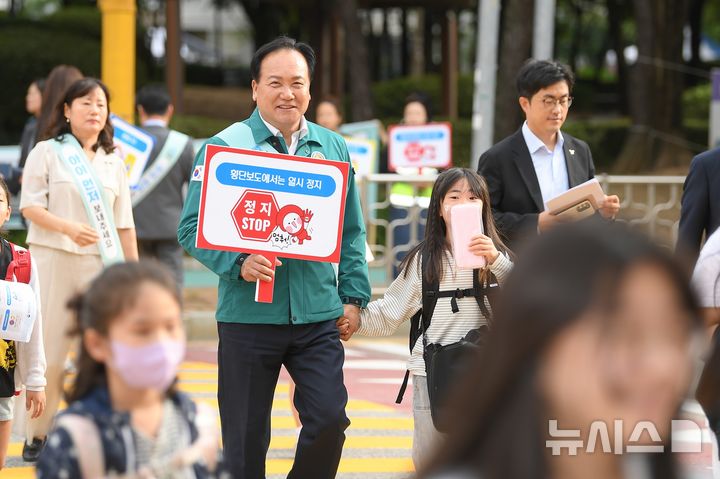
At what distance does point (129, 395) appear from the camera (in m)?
3.14

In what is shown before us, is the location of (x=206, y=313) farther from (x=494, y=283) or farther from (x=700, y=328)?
(x=700, y=328)

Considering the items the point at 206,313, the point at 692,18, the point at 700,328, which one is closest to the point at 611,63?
the point at 692,18

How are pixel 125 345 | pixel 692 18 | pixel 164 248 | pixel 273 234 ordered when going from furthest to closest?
pixel 692 18
pixel 164 248
pixel 273 234
pixel 125 345

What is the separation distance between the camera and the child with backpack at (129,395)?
119 inches

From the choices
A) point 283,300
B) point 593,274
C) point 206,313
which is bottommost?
point 206,313

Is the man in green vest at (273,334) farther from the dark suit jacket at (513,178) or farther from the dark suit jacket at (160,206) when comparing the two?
the dark suit jacket at (160,206)

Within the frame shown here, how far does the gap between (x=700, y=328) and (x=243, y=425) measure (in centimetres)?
352

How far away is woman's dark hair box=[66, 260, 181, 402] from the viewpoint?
3082mm

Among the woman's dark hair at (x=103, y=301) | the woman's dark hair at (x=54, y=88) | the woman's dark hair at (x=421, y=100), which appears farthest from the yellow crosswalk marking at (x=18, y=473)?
the woman's dark hair at (x=421, y=100)

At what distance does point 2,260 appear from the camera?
6.04 meters

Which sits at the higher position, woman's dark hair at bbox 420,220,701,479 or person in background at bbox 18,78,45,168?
person in background at bbox 18,78,45,168

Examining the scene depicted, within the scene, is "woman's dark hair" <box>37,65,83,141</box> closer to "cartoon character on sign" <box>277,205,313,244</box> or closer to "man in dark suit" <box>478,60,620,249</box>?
"man in dark suit" <box>478,60,620,249</box>

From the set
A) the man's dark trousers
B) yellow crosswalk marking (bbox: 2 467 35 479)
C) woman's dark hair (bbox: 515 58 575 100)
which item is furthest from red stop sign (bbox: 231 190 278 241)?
yellow crosswalk marking (bbox: 2 467 35 479)

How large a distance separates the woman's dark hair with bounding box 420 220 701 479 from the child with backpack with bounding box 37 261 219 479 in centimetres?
124
